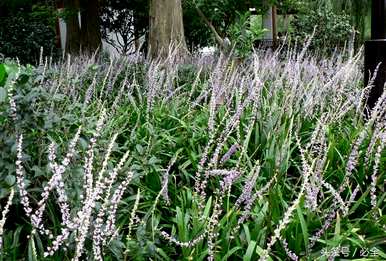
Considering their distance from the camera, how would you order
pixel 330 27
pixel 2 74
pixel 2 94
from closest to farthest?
pixel 2 94, pixel 2 74, pixel 330 27

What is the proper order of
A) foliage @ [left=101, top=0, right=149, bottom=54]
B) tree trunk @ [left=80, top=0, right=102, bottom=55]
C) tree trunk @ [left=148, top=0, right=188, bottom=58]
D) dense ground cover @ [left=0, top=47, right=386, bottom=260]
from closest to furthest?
dense ground cover @ [left=0, top=47, right=386, bottom=260], tree trunk @ [left=148, top=0, right=188, bottom=58], tree trunk @ [left=80, top=0, right=102, bottom=55], foliage @ [left=101, top=0, right=149, bottom=54]

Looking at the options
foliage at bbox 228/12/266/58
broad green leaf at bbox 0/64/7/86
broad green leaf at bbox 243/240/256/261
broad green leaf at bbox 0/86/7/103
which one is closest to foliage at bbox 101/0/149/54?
foliage at bbox 228/12/266/58

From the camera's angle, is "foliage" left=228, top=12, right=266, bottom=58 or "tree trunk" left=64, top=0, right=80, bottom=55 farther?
"tree trunk" left=64, top=0, right=80, bottom=55

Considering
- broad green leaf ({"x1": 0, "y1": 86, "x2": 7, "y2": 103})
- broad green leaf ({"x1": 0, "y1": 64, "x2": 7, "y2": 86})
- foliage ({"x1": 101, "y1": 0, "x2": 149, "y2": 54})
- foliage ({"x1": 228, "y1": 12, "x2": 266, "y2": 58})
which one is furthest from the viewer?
foliage ({"x1": 101, "y1": 0, "x2": 149, "y2": 54})

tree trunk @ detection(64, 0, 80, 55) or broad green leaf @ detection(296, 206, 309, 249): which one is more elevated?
tree trunk @ detection(64, 0, 80, 55)

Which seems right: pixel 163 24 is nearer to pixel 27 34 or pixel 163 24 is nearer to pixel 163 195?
pixel 163 195

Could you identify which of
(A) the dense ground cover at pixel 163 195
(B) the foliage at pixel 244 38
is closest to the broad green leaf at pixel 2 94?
(A) the dense ground cover at pixel 163 195

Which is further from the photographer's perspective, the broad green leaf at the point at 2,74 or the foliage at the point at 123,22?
the foliage at the point at 123,22

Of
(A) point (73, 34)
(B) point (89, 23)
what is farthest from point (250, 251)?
(A) point (73, 34)

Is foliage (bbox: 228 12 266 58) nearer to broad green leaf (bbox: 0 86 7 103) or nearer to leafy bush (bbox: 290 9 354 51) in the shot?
broad green leaf (bbox: 0 86 7 103)

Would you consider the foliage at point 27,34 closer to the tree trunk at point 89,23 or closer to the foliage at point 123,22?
the tree trunk at point 89,23

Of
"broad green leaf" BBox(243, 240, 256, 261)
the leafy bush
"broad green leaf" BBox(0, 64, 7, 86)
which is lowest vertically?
"broad green leaf" BBox(243, 240, 256, 261)

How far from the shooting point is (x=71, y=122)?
260 centimetres

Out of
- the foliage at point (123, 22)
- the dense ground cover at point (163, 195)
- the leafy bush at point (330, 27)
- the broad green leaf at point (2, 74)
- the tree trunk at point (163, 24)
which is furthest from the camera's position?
the leafy bush at point (330, 27)
